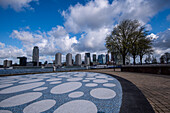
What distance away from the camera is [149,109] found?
8.25 feet

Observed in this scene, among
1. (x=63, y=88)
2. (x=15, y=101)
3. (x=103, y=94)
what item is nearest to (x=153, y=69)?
(x=103, y=94)

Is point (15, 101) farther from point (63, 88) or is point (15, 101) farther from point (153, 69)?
point (153, 69)

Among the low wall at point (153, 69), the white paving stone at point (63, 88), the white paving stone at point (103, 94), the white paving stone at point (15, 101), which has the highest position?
the low wall at point (153, 69)

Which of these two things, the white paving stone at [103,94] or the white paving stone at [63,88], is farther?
the white paving stone at [63,88]

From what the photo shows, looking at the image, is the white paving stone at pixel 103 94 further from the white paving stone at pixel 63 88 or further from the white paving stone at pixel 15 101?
the white paving stone at pixel 15 101

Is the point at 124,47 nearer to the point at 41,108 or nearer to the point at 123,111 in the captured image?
the point at 123,111

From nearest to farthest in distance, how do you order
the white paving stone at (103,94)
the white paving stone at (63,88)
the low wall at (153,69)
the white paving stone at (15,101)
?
the white paving stone at (15,101)
the white paving stone at (103,94)
the white paving stone at (63,88)
the low wall at (153,69)

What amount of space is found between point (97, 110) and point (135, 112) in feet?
4.06

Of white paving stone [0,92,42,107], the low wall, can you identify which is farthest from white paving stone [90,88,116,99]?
the low wall

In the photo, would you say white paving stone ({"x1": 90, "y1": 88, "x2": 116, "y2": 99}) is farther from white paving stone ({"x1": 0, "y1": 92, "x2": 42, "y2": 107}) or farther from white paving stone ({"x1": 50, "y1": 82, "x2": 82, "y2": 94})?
white paving stone ({"x1": 0, "y1": 92, "x2": 42, "y2": 107})

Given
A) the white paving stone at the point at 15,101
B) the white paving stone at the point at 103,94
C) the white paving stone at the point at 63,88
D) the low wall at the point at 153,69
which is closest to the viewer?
the white paving stone at the point at 15,101

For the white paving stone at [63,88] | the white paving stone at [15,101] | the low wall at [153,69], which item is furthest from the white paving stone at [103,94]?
the low wall at [153,69]

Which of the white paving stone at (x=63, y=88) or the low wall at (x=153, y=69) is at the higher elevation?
the low wall at (x=153, y=69)

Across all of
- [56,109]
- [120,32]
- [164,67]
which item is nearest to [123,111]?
[56,109]
